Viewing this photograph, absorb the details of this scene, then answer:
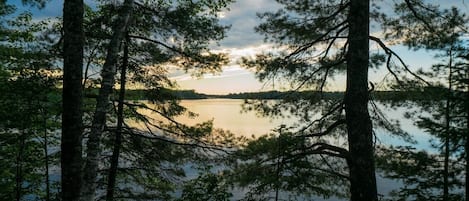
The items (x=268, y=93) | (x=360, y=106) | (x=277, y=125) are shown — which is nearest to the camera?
(x=360, y=106)

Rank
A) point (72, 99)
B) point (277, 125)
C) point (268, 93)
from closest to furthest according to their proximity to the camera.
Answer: point (72, 99)
point (268, 93)
point (277, 125)

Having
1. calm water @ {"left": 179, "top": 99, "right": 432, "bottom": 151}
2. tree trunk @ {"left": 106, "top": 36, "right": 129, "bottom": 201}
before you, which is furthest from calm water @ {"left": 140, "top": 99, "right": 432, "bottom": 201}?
tree trunk @ {"left": 106, "top": 36, "right": 129, "bottom": 201}

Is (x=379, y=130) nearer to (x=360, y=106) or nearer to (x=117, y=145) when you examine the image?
(x=360, y=106)

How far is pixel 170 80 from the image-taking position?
11773mm

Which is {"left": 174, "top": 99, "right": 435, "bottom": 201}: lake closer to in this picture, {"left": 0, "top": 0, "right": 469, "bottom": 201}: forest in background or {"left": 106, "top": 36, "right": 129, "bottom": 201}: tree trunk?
{"left": 0, "top": 0, "right": 469, "bottom": 201}: forest in background

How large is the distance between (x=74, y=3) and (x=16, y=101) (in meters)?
6.22

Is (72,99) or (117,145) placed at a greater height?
(72,99)

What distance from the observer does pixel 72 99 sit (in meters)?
5.71

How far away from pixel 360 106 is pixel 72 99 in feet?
16.9

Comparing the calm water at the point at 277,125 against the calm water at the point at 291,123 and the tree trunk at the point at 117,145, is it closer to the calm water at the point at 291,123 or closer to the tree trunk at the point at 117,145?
the calm water at the point at 291,123

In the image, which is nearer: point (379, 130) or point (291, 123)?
point (379, 130)

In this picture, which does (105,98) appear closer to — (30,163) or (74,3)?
(74,3)

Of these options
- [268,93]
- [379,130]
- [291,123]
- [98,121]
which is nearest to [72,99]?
[98,121]

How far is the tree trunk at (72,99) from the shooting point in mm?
5652
